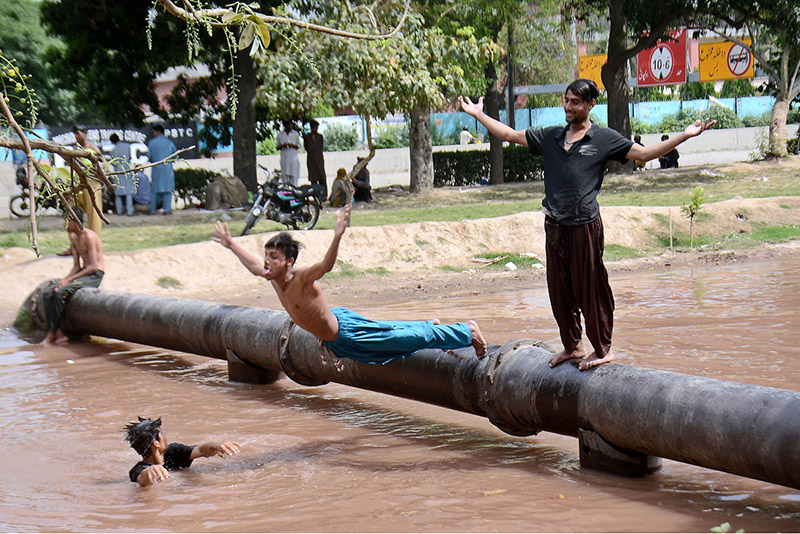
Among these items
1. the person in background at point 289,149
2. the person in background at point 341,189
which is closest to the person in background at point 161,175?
the person in background at point 289,149

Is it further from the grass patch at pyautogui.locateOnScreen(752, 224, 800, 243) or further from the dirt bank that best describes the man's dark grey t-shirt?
the grass patch at pyautogui.locateOnScreen(752, 224, 800, 243)

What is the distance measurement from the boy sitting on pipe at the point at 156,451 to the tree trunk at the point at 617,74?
2078 cm

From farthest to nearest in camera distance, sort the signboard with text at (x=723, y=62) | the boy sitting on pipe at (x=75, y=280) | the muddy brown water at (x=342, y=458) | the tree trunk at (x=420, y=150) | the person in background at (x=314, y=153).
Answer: the signboard with text at (x=723, y=62), the tree trunk at (x=420, y=150), the person in background at (x=314, y=153), the boy sitting on pipe at (x=75, y=280), the muddy brown water at (x=342, y=458)

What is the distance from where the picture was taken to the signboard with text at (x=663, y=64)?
1484 inches

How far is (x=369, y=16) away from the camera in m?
17.9

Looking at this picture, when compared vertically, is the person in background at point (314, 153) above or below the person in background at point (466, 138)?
below

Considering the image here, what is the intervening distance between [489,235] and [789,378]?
28.7ft

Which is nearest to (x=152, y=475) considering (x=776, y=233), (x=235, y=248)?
(x=235, y=248)

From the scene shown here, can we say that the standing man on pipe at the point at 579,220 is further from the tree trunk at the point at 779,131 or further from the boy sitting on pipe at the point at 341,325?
the tree trunk at the point at 779,131

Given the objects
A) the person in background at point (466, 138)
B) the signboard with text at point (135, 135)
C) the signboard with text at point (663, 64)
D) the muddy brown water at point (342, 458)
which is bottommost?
the muddy brown water at point (342, 458)

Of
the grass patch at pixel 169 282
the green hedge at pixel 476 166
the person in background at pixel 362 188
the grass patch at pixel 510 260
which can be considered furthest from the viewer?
the green hedge at pixel 476 166

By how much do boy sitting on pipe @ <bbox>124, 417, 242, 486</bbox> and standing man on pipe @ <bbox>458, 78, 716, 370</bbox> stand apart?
2214 millimetres

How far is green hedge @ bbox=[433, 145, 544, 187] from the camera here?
93.5ft

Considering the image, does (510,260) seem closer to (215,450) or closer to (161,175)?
(161,175)
